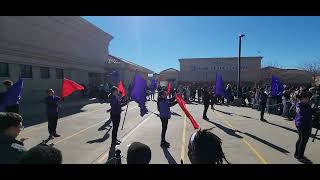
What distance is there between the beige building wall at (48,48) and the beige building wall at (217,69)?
27.6 m

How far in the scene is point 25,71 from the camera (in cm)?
2306

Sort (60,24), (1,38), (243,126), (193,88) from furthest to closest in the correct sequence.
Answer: (193,88)
(60,24)
(1,38)
(243,126)

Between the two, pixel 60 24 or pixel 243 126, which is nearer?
pixel 243 126

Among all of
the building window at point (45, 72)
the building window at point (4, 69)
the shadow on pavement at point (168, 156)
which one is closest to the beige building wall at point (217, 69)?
the building window at point (45, 72)

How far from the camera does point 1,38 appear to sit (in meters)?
20.1

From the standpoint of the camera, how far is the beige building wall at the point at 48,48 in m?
21.2

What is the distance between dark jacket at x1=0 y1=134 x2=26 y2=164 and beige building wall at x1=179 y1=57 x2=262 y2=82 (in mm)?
57540

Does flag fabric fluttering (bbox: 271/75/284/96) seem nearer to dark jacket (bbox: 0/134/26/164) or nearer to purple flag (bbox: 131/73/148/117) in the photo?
purple flag (bbox: 131/73/148/117)

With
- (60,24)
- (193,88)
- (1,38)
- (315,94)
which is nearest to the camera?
(315,94)

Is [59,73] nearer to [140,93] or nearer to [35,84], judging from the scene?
[35,84]
